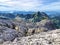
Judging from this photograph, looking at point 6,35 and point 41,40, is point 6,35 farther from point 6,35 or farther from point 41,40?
point 41,40

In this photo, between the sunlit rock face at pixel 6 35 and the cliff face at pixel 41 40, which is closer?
the cliff face at pixel 41 40

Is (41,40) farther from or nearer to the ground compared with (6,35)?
farther from the ground

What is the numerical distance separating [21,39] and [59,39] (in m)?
3.99

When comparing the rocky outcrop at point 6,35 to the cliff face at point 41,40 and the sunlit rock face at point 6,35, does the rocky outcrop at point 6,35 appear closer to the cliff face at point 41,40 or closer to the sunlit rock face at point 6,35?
the sunlit rock face at point 6,35

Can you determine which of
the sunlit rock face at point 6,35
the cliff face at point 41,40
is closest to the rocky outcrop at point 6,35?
the sunlit rock face at point 6,35

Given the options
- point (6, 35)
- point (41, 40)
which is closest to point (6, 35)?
point (6, 35)

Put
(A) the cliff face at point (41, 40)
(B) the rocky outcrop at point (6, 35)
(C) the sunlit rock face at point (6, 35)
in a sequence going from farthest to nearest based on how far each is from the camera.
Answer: (C) the sunlit rock face at point (6, 35)
(B) the rocky outcrop at point (6, 35)
(A) the cliff face at point (41, 40)

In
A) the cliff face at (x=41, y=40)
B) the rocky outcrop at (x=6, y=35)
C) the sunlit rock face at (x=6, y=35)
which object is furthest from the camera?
the sunlit rock face at (x=6, y=35)

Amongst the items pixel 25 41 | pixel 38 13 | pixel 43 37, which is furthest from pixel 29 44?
pixel 38 13

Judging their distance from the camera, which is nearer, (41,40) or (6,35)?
(41,40)

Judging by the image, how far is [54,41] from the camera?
1609cm

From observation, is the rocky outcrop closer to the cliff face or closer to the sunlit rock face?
the sunlit rock face

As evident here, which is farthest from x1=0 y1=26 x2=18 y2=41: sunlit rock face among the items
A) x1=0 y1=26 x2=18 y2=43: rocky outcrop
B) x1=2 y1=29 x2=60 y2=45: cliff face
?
x1=2 y1=29 x2=60 y2=45: cliff face

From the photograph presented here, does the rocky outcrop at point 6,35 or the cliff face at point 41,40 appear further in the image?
the rocky outcrop at point 6,35
